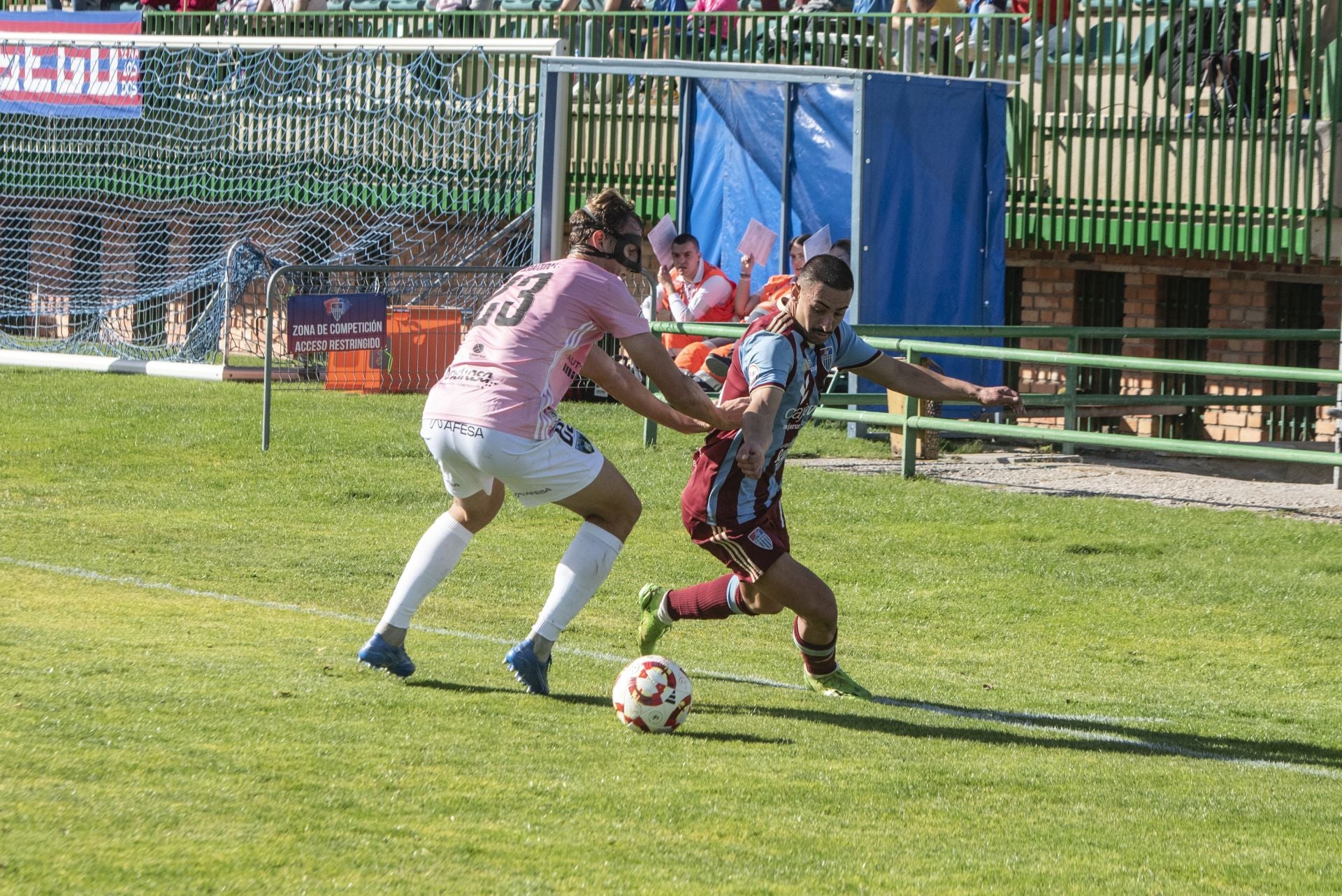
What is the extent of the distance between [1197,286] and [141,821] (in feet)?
50.2

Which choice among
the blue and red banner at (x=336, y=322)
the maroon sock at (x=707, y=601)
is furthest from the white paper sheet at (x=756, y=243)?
the maroon sock at (x=707, y=601)

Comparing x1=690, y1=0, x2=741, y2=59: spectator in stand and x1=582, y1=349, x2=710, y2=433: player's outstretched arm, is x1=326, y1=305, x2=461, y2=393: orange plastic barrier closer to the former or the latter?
x1=690, y1=0, x2=741, y2=59: spectator in stand

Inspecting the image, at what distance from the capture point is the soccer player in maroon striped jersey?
6.82 m

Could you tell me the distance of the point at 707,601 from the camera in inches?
298

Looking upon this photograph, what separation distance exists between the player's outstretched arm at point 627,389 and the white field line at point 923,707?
49.6 inches

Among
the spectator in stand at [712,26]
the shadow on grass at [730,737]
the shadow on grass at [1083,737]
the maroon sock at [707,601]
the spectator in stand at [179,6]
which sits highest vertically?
the spectator in stand at [179,6]

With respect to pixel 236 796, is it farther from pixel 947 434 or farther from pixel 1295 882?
pixel 947 434

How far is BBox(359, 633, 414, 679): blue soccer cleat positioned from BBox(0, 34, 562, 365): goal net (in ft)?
41.5

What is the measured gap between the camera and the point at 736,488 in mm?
7008

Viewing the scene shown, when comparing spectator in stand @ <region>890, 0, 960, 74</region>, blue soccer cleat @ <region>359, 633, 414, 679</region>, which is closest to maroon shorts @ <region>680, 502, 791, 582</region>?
blue soccer cleat @ <region>359, 633, 414, 679</region>

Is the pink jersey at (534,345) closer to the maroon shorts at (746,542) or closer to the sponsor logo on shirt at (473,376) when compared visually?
the sponsor logo on shirt at (473,376)

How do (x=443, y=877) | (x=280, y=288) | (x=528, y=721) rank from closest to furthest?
(x=443, y=877) → (x=528, y=721) → (x=280, y=288)

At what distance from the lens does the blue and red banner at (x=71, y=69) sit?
2195 centimetres

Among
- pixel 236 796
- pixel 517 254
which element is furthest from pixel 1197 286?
pixel 236 796
